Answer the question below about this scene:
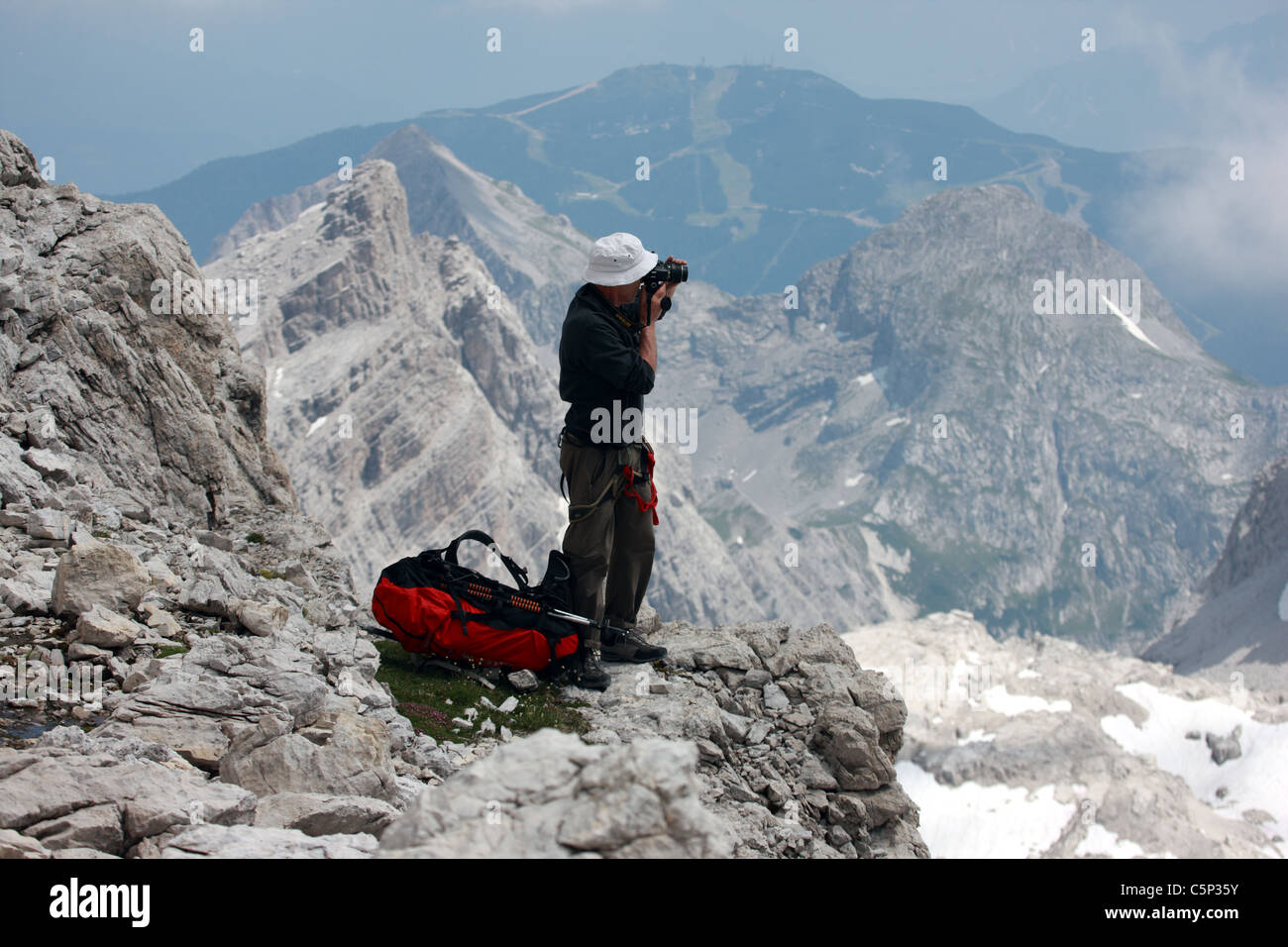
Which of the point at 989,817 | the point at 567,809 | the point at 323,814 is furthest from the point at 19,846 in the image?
the point at 989,817

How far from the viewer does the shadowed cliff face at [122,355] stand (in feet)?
49.0

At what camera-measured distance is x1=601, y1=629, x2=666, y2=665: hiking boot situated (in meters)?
12.1

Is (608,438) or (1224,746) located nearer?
(608,438)

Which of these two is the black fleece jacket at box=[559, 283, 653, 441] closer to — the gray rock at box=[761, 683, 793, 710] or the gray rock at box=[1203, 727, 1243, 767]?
the gray rock at box=[761, 683, 793, 710]

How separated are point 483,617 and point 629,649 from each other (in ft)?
6.49

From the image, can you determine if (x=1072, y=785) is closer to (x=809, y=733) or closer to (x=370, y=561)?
(x=370, y=561)

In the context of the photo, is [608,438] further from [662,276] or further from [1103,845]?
[1103,845]

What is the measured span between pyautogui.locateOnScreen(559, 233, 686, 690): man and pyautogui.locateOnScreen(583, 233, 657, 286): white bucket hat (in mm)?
11

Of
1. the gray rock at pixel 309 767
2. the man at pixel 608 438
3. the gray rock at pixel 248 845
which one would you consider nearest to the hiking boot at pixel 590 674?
the man at pixel 608 438

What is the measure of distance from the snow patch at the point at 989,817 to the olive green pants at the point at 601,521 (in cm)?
14799

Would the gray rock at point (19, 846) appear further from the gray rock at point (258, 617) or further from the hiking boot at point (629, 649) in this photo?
the hiking boot at point (629, 649)

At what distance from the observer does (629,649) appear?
477 inches

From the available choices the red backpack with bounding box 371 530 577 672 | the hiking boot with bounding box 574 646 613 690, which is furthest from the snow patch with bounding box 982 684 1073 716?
the red backpack with bounding box 371 530 577 672
